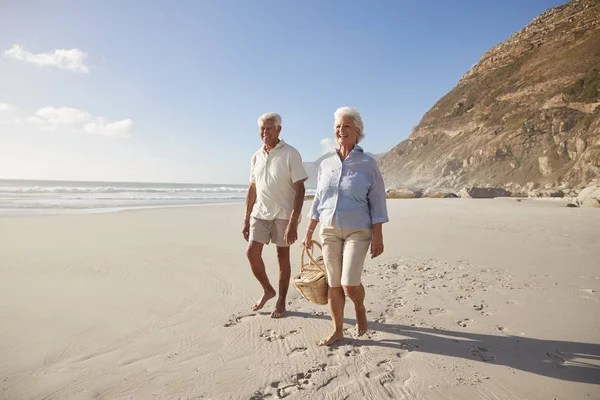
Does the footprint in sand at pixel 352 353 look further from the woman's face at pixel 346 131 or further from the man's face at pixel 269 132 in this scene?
the man's face at pixel 269 132

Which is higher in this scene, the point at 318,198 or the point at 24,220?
the point at 318,198

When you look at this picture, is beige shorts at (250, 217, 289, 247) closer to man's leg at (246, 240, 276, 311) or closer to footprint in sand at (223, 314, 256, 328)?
man's leg at (246, 240, 276, 311)

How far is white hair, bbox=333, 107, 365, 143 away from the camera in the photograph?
2864 mm

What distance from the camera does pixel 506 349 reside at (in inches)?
107

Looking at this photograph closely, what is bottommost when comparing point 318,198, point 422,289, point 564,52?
point 422,289

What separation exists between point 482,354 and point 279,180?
2.34 meters

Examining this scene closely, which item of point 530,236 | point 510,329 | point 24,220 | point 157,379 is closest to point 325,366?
point 157,379

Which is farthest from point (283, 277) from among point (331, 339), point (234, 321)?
point (331, 339)

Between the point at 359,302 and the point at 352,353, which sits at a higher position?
the point at 359,302

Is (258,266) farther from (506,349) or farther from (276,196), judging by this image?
(506,349)

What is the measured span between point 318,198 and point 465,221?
8.28 metres

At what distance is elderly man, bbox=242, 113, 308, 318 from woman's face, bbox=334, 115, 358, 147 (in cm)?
73

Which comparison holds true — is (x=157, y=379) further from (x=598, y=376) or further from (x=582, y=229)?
(x=582, y=229)

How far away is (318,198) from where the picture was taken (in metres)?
3.00
